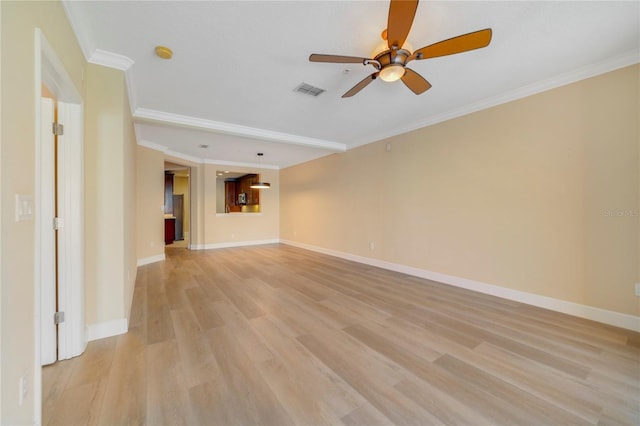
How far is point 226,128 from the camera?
4137mm

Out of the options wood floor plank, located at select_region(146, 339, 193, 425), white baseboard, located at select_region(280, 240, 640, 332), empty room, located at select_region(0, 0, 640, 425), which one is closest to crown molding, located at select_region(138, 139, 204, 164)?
empty room, located at select_region(0, 0, 640, 425)

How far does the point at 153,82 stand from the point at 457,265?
15.4ft

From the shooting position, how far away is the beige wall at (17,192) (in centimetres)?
100

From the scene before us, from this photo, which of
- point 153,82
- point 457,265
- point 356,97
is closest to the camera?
point 153,82

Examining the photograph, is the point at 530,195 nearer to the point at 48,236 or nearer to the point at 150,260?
the point at 48,236

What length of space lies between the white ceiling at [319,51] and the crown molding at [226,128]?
21 millimetres

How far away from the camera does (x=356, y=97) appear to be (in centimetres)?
327

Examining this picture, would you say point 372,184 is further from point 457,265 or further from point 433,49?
point 433,49

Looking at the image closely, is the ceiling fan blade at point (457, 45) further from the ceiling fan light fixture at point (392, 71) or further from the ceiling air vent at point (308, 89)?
the ceiling air vent at point (308, 89)

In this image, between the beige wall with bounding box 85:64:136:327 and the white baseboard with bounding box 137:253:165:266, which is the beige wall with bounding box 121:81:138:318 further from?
the white baseboard with bounding box 137:253:165:266

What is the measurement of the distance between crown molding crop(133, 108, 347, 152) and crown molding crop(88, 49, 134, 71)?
4.22 ft

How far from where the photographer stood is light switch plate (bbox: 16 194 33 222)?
110cm

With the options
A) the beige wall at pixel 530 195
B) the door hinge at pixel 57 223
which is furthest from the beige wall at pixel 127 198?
the beige wall at pixel 530 195

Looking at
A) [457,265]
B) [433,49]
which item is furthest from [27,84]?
[457,265]
